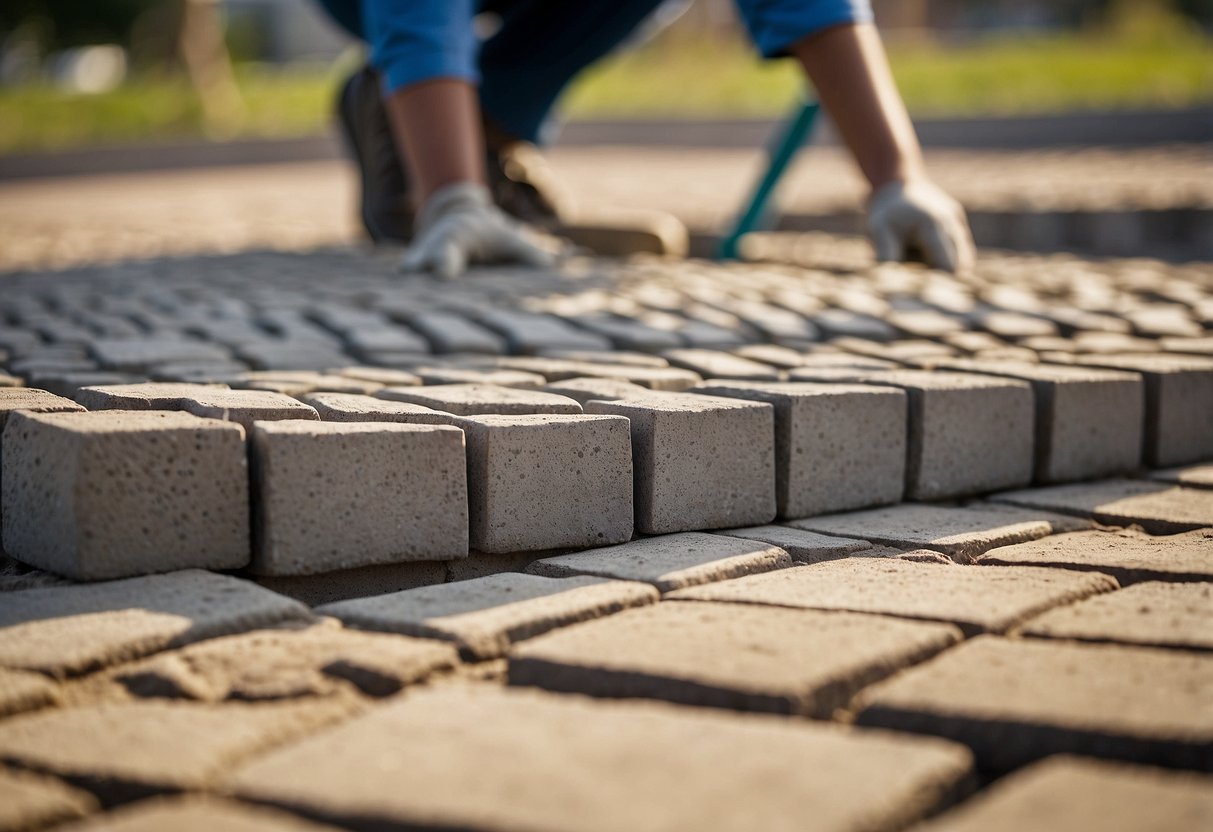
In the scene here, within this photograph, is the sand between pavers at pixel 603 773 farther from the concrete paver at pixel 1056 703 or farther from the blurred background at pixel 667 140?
the blurred background at pixel 667 140

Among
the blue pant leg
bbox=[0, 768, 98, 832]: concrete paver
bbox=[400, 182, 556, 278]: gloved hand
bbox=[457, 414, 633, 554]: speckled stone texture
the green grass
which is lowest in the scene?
bbox=[0, 768, 98, 832]: concrete paver

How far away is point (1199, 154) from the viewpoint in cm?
935

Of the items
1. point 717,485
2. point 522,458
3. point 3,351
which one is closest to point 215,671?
point 522,458

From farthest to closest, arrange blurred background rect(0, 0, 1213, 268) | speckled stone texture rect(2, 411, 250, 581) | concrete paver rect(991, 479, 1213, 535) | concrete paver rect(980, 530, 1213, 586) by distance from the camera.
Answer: blurred background rect(0, 0, 1213, 268) < concrete paver rect(991, 479, 1213, 535) < concrete paver rect(980, 530, 1213, 586) < speckled stone texture rect(2, 411, 250, 581)

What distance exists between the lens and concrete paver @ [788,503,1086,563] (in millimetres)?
2080

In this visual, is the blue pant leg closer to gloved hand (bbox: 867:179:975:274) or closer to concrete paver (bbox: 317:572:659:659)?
gloved hand (bbox: 867:179:975:274)

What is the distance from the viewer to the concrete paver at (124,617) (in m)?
1.52

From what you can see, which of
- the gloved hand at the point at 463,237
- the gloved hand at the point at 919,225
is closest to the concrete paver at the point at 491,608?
the gloved hand at the point at 463,237

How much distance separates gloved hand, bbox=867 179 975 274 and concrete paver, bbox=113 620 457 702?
8.71 ft

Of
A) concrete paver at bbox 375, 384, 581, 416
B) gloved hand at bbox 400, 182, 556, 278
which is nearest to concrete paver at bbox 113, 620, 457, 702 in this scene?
concrete paver at bbox 375, 384, 581, 416

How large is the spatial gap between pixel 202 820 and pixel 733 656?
1.87 ft

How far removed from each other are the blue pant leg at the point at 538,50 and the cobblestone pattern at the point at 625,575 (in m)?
2.01

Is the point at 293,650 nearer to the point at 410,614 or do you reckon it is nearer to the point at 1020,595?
the point at 410,614

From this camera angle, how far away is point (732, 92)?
17891 mm
